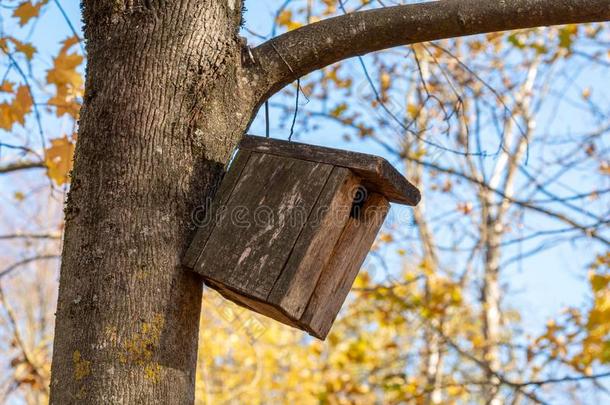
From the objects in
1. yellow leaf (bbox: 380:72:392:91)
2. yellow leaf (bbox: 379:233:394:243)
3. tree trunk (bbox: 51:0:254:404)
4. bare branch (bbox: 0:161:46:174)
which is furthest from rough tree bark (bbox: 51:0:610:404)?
yellow leaf (bbox: 379:233:394:243)

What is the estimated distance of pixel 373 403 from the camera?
926cm

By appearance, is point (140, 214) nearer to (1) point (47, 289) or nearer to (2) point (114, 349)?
(2) point (114, 349)

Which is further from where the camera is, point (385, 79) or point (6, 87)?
point (385, 79)

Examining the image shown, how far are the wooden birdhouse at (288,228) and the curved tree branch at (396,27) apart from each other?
197 millimetres

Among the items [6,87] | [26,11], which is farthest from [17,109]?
[26,11]

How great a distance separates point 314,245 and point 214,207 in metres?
0.27

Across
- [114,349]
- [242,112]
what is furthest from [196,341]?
[242,112]

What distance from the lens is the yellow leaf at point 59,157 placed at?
3.15 m

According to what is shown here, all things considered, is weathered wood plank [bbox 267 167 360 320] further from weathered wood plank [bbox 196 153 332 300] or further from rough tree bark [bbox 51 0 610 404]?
rough tree bark [bbox 51 0 610 404]

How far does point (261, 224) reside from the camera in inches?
74.5

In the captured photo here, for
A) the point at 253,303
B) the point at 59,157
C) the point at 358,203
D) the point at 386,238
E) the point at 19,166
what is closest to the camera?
the point at 253,303

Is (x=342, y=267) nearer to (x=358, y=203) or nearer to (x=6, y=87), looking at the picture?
(x=358, y=203)

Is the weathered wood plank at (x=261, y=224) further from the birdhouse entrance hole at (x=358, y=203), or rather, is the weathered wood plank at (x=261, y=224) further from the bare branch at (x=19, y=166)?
the bare branch at (x=19, y=166)

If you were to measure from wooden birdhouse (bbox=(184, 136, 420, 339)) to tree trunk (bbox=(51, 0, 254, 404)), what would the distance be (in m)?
0.08
